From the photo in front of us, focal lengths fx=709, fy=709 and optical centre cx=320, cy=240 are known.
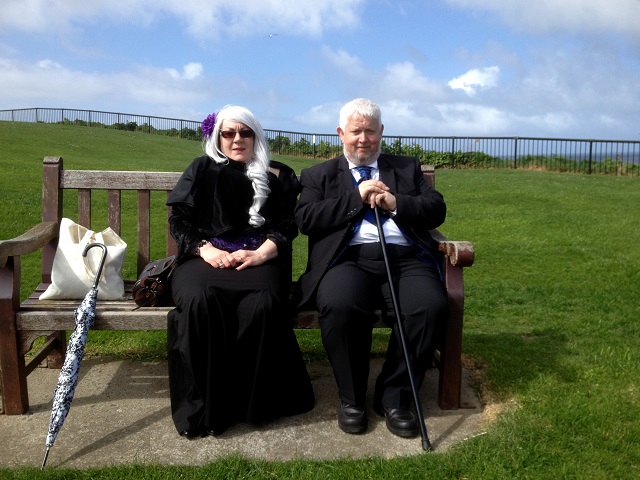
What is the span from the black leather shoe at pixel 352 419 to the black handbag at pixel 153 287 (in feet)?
3.76

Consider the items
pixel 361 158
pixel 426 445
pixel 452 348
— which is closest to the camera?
pixel 426 445

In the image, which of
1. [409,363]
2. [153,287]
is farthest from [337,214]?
[153,287]

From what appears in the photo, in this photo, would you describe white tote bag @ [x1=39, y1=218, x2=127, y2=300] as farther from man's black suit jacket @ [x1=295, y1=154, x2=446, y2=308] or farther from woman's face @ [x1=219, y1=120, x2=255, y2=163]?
man's black suit jacket @ [x1=295, y1=154, x2=446, y2=308]

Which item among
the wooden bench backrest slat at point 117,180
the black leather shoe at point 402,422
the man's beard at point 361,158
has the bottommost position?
the black leather shoe at point 402,422

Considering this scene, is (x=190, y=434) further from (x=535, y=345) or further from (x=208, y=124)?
(x=535, y=345)

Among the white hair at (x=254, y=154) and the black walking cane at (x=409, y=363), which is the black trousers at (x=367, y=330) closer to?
the black walking cane at (x=409, y=363)

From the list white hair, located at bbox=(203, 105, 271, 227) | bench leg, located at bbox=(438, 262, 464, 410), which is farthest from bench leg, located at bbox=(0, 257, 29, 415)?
bench leg, located at bbox=(438, 262, 464, 410)

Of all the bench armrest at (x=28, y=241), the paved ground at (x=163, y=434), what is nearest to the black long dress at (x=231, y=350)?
the paved ground at (x=163, y=434)

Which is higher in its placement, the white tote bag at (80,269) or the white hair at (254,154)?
the white hair at (254,154)

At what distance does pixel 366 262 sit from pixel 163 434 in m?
1.41

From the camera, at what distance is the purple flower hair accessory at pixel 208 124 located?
4211 mm

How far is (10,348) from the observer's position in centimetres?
363

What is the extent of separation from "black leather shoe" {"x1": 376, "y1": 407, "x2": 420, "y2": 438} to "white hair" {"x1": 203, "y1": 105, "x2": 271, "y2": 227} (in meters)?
1.29

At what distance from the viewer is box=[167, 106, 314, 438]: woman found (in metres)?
3.51
